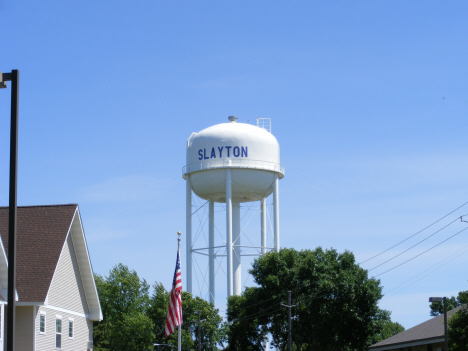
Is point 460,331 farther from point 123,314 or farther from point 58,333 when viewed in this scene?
point 123,314

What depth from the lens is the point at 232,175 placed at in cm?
5447

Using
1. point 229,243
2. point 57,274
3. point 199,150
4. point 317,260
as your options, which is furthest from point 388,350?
point 57,274

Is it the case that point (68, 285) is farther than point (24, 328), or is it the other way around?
point (68, 285)

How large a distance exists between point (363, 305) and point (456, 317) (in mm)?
16983

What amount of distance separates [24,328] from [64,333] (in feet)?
10.7

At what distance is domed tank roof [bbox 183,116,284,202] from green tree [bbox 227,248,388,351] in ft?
18.5

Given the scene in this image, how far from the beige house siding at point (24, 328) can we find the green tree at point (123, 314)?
31.7 m

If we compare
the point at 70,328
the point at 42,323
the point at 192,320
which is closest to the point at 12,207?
the point at 42,323

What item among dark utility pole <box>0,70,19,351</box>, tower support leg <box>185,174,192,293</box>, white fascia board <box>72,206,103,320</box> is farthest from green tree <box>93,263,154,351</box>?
dark utility pole <box>0,70,19,351</box>

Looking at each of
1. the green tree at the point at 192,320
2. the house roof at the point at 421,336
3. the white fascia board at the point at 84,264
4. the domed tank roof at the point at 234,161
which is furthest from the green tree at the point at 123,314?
the white fascia board at the point at 84,264

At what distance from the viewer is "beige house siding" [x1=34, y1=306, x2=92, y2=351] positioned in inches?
1059

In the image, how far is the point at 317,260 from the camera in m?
51.8

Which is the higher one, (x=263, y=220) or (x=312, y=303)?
(x=263, y=220)

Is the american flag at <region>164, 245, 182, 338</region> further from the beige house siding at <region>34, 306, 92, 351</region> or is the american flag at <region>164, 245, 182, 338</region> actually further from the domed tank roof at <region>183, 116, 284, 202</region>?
the domed tank roof at <region>183, 116, 284, 202</region>
